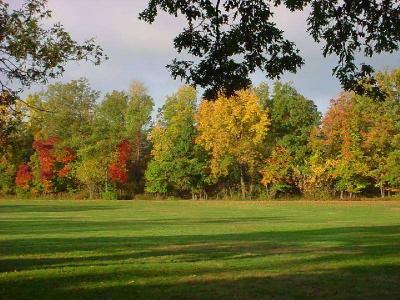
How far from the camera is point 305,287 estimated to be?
37.1 feet

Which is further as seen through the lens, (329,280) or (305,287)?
(329,280)

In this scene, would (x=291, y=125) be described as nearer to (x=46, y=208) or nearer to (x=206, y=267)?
(x=46, y=208)

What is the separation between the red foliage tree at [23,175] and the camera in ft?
256

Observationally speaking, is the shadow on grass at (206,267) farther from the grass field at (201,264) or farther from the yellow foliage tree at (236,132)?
the yellow foliage tree at (236,132)

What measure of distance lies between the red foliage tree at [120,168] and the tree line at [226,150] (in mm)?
145

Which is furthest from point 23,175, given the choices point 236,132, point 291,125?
point 291,125

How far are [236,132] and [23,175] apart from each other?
32.0 meters

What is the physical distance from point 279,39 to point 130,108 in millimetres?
81626

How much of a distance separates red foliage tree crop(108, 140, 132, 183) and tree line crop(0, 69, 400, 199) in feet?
0.48

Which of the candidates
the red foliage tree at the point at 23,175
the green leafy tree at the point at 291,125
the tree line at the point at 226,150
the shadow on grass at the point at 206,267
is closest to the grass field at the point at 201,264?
the shadow on grass at the point at 206,267

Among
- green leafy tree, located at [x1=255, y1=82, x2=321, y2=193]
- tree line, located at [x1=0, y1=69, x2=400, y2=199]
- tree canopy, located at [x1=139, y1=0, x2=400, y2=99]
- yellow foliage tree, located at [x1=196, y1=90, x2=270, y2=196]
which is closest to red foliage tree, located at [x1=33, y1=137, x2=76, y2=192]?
tree line, located at [x1=0, y1=69, x2=400, y2=199]

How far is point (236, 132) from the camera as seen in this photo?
6944cm

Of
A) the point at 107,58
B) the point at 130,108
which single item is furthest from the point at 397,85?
the point at 107,58

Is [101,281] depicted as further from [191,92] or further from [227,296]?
[191,92]
